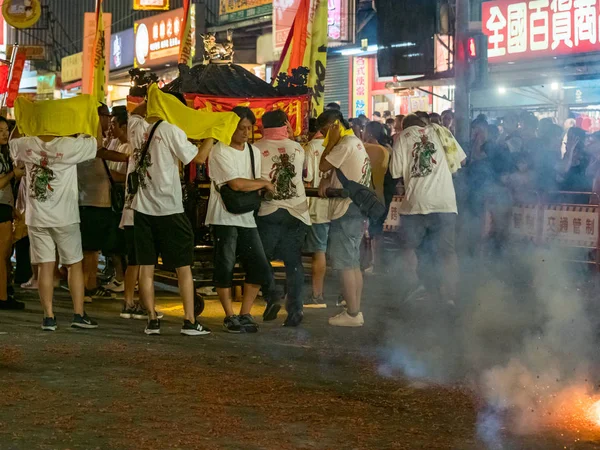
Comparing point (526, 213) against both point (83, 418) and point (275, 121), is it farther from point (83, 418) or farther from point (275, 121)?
point (83, 418)

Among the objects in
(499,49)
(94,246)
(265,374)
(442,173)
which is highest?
(499,49)

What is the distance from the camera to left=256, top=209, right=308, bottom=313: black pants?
27.9ft

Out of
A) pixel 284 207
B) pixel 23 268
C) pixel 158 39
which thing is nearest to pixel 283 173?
pixel 284 207

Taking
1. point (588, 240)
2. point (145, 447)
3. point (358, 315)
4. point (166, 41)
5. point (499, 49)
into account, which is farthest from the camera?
point (166, 41)

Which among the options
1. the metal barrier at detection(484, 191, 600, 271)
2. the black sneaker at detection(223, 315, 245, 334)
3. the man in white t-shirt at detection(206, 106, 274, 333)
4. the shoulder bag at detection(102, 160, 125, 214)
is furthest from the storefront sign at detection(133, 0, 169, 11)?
the black sneaker at detection(223, 315, 245, 334)

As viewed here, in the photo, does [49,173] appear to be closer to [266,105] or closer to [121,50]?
[266,105]

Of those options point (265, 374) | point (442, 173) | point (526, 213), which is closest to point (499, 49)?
point (526, 213)

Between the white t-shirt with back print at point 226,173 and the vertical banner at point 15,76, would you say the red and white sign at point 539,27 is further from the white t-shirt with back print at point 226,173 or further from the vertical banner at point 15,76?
the vertical banner at point 15,76

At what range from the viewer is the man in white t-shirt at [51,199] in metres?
8.11

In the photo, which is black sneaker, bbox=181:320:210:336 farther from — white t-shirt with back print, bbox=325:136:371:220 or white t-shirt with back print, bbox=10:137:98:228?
white t-shirt with back print, bbox=325:136:371:220

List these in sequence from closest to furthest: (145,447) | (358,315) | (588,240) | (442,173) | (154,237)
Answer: (145,447), (154,237), (358,315), (442,173), (588,240)

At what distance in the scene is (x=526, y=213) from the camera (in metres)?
12.0

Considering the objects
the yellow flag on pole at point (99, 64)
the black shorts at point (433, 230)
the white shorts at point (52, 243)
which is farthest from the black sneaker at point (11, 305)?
the yellow flag on pole at point (99, 64)

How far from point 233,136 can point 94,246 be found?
2462mm
